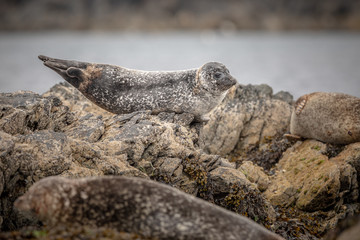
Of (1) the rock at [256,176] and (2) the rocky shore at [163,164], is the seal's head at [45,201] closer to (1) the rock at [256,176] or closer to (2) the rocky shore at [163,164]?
(2) the rocky shore at [163,164]

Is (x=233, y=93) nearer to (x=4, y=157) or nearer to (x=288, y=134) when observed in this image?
(x=288, y=134)

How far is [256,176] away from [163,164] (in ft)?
9.55

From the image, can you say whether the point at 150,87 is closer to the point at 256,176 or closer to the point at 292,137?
the point at 256,176

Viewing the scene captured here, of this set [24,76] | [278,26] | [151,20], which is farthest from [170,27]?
[24,76]

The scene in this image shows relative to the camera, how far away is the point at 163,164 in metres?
8.20

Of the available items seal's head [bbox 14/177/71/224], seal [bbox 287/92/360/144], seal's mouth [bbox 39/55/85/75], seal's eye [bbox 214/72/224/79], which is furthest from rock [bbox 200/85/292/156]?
seal's head [bbox 14/177/71/224]

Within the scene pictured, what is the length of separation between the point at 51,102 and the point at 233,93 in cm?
592

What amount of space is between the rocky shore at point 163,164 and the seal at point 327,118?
278 mm

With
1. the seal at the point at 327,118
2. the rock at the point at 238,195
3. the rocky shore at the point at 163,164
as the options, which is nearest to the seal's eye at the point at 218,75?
the rocky shore at the point at 163,164

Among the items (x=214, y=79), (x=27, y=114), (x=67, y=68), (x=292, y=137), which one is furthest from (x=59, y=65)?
(x=292, y=137)

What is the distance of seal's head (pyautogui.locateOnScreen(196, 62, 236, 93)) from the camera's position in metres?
10.0

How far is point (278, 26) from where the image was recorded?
9388 cm

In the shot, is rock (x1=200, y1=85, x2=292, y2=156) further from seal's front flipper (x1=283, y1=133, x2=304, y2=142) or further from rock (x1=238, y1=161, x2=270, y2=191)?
rock (x1=238, y1=161, x2=270, y2=191)

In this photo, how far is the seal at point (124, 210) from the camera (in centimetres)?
588
